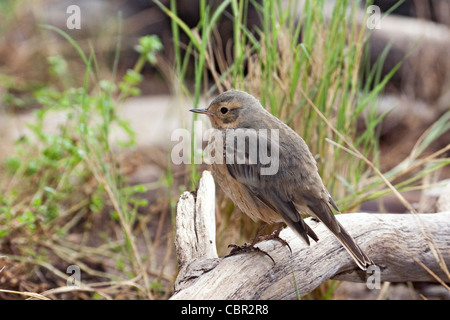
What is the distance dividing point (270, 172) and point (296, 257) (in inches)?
18.3

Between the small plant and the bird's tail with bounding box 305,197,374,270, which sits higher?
the small plant

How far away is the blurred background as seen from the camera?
11.5ft

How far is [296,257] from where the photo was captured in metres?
2.88

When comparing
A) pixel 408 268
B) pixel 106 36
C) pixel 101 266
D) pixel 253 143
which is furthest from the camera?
pixel 106 36

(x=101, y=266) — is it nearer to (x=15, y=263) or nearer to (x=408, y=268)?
(x=15, y=263)

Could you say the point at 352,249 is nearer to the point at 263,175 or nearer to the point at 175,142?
the point at 263,175

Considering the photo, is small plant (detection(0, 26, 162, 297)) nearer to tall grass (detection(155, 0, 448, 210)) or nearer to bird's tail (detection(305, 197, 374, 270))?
tall grass (detection(155, 0, 448, 210))

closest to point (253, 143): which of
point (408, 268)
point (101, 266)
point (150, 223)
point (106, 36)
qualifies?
point (408, 268)

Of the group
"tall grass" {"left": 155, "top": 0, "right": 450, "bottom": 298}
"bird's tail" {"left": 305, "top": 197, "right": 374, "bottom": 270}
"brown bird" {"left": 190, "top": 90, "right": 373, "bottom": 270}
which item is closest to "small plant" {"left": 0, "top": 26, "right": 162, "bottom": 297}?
"tall grass" {"left": 155, "top": 0, "right": 450, "bottom": 298}

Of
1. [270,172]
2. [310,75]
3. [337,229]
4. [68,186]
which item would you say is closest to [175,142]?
[310,75]

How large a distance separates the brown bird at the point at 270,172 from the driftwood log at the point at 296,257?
0.69 feet

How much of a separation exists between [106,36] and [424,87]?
175 inches

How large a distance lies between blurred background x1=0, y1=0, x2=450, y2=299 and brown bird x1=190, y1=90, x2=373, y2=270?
23cm
